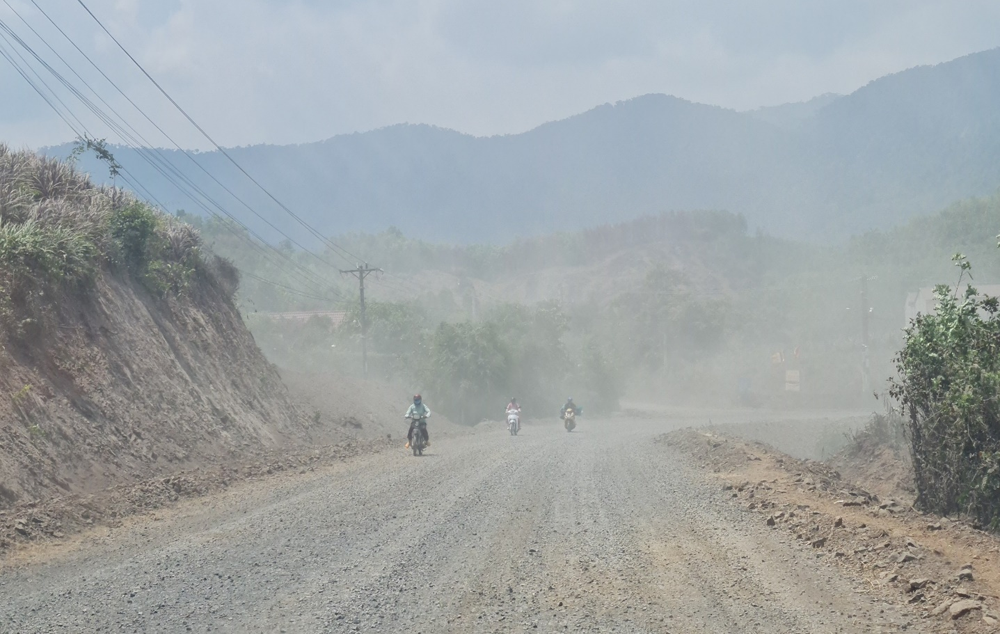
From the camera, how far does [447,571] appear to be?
952 centimetres

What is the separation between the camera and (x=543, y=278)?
565ft

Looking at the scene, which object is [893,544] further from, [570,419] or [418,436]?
[570,419]

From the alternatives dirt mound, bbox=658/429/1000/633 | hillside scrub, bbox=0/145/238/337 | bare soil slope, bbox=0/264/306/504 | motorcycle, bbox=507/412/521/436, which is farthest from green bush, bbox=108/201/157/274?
motorcycle, bbox=507/412/521/436

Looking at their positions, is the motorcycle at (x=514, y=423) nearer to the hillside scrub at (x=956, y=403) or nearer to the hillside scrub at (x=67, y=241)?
the hillside scrub at (x=67, y=241)

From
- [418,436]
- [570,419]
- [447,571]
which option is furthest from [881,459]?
[570,419]

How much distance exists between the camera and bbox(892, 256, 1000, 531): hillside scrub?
1120 cm

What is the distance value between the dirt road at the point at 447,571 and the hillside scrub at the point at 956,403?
2.73 meters

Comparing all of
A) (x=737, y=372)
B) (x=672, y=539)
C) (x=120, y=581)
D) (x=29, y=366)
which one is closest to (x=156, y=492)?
(x=29, y=366)

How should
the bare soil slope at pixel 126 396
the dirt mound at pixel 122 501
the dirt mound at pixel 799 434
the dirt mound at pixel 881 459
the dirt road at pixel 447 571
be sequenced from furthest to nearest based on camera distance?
1. the dirt mound at pixel 799 434
2. the dirt mound at pixel 881 459
3. the bare soil slope at pixel 126 396
4. the dirt mound at pixel 122 501
5. the dirt road at pixel 447 571

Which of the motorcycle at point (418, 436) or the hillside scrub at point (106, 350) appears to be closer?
the hillside scrub at point (106, 350)

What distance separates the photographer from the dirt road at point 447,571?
25.2 ft

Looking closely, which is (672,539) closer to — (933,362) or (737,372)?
(933,362)

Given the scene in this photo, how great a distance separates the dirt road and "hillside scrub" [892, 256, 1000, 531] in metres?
2.73

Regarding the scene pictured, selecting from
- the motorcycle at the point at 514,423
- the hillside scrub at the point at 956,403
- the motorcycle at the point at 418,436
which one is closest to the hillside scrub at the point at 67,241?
the motorcycle at the point at 418,436
